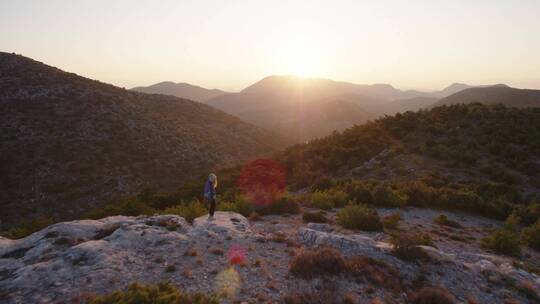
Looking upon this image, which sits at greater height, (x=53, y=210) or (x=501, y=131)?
(x=501, y=131)

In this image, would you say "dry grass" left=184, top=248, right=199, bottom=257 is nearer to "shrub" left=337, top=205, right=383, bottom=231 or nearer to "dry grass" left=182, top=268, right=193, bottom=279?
"dry grass" left=182, top=268, right=193, bottom=279

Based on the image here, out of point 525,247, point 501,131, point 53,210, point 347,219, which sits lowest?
point 53,210

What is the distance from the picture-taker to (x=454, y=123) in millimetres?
34531

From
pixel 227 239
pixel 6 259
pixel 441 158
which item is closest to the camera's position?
pixel 6 259

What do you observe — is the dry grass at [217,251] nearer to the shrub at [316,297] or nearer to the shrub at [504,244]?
the shrub at [316,297]

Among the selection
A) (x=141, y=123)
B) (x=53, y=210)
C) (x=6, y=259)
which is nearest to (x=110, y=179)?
(x=53, y=210)

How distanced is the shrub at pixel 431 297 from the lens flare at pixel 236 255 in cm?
462

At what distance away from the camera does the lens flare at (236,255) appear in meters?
10.3

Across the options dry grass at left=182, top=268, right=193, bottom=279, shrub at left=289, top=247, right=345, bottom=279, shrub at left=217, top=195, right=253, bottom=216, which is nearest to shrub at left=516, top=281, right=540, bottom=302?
shrub at left=289, top=247, right=345, bottom=279

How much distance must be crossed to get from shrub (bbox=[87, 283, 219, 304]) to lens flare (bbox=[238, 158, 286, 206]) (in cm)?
938

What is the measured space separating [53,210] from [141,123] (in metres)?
24.6

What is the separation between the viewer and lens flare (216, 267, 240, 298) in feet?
27.8

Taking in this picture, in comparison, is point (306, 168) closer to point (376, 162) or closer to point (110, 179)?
point (376, 162)

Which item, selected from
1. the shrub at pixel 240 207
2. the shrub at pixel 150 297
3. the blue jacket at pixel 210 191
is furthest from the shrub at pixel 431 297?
the shrub at pixel 240 207
